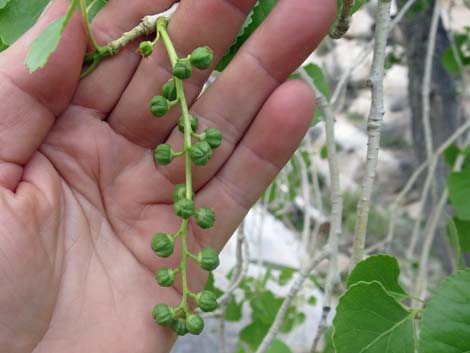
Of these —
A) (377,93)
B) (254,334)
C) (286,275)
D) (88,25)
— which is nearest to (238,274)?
(254,334)

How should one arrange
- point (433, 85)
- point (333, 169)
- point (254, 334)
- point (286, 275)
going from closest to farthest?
point (333, 169) → point (254, 334) → point (286, 275) → point (433, 85)

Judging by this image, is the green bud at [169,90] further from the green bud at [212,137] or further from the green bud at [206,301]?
the green bud at [206,301]

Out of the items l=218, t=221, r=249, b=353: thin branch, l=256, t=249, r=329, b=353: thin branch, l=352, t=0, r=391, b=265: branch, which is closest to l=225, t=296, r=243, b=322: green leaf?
l=218, t=221, r=249, b=353: thin branch

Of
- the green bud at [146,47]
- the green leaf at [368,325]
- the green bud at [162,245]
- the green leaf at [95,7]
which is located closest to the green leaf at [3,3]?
the green leaf at [95,7]

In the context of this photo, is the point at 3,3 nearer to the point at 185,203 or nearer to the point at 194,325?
the point at 185,203

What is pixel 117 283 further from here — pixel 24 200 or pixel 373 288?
pixel 373 288

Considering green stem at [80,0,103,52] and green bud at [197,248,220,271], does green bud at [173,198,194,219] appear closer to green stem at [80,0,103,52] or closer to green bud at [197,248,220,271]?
green bud at [197,248,220,271]
